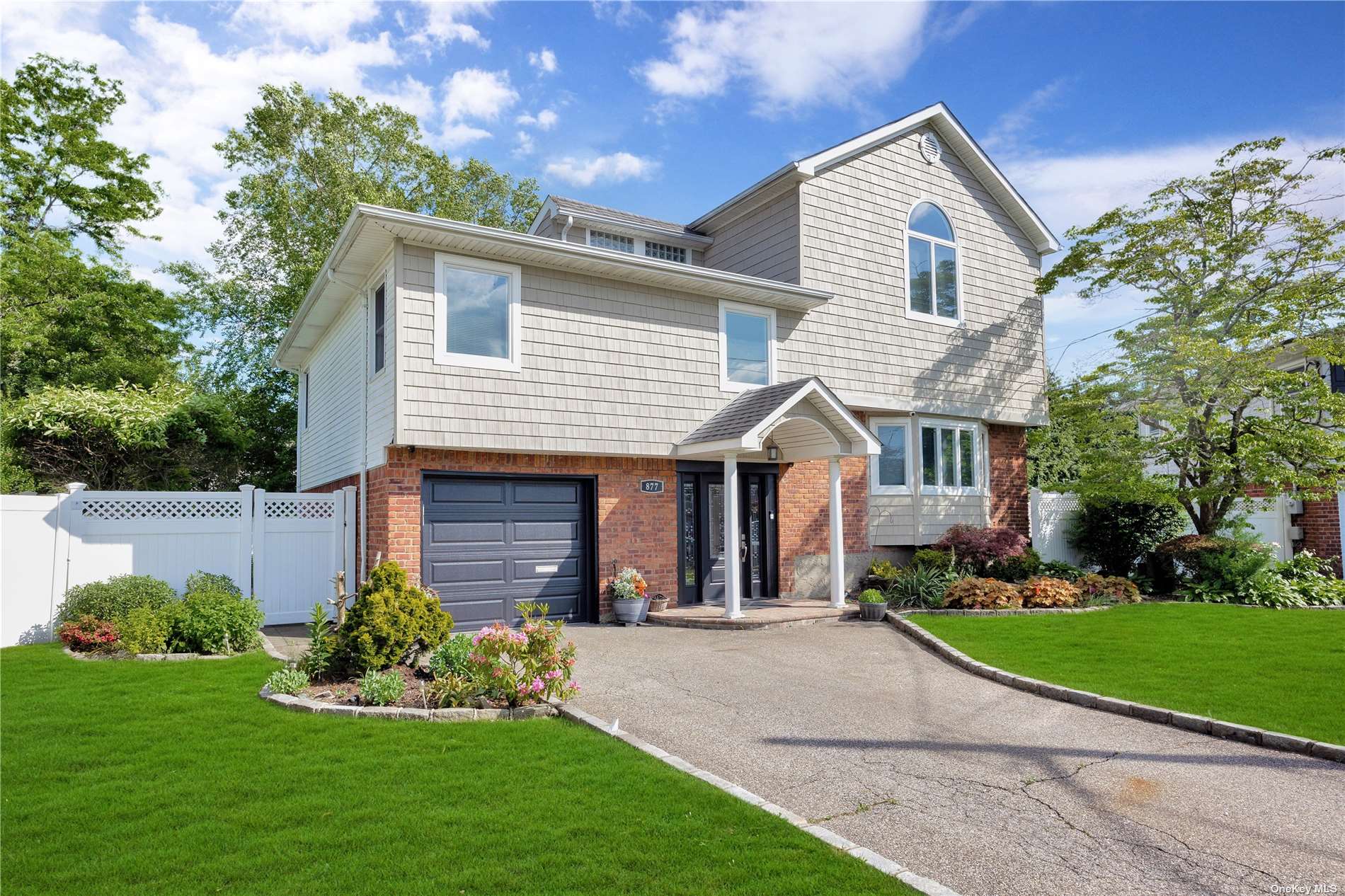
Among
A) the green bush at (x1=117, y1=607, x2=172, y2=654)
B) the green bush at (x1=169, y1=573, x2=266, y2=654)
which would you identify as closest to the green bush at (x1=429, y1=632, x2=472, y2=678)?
the green bush at (x1=169, y1=573, x2=266, y2=654)

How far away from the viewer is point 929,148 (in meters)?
17.1

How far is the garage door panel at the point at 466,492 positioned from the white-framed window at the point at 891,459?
7512mm

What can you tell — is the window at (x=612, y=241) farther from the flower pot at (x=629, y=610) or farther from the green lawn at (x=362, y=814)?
the green lawn at (x=362, y=814)

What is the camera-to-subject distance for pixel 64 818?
4449 millimetres

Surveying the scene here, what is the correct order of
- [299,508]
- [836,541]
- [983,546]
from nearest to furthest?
[299,508]
[836,541]
[983,546]

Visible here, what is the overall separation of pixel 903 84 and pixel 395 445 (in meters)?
12.9

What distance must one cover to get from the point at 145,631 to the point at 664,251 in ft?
38.6

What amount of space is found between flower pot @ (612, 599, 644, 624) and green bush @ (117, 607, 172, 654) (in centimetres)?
589

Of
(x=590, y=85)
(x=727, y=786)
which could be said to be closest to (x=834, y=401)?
(x=590, y=85)

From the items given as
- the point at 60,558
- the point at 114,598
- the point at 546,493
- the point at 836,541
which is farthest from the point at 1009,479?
the point at 60,558

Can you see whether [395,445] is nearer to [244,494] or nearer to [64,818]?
[244,494]

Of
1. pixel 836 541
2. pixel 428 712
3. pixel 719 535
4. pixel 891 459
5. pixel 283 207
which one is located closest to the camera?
pixel 428 712

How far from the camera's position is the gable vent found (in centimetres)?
1697

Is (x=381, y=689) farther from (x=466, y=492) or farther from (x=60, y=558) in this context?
(x=60, y=558)
